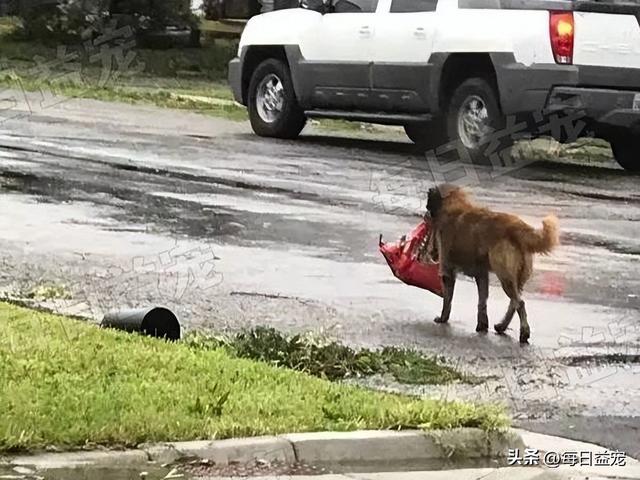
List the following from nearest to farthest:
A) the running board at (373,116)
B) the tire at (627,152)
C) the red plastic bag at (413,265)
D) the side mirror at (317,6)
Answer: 1. the red plastic bag at (413,265)
2. the running board at (373,116)
3. the tire at (627,152)
4. the side mirror at (317,6)

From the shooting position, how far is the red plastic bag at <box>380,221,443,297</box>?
766cm

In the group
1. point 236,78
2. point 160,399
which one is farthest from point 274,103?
point 160,399

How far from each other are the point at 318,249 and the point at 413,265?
1.82 meters

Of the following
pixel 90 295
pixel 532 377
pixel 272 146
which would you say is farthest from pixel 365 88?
pixel 532 377

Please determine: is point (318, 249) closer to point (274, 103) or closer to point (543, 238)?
point (543, 238)

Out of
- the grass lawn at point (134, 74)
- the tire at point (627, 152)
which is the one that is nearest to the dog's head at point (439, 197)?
the tire at point (627, 152)

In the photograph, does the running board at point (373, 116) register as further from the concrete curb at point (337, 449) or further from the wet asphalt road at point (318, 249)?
the concrete curb at point (337, 449)

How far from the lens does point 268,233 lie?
33.0 ft

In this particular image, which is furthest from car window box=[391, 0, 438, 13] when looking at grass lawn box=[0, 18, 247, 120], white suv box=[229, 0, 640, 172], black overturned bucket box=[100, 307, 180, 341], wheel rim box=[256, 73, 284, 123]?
black overturned bucket box=[100, 307, 180, 341]

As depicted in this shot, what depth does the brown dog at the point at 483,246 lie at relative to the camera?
7.09 m

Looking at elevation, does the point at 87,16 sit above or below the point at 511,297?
below

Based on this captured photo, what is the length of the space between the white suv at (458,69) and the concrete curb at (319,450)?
8.17 metres

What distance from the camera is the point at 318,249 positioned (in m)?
9.57

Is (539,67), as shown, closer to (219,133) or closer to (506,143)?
(506,143)
